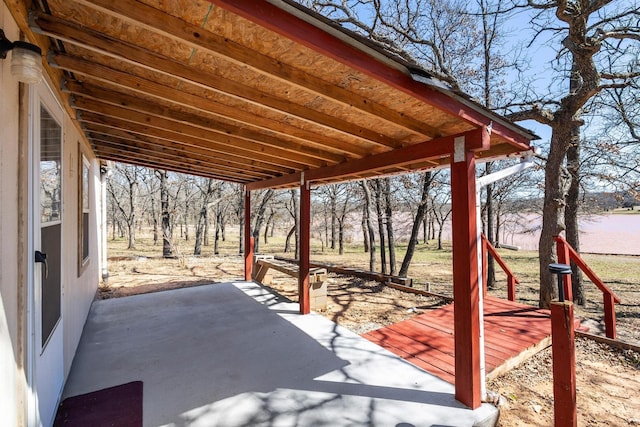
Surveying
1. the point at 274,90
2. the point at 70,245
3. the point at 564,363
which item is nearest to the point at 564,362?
the point at 564,363

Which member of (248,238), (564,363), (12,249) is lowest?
(564,363)

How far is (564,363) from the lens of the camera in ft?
6.88

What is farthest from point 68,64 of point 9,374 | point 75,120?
point 9,374

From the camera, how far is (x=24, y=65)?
1475 mm

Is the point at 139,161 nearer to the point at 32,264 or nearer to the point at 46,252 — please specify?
the point at 46,252

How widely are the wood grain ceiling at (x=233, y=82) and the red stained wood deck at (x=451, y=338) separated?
2.25 metres

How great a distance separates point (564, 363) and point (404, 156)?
2.18 metres

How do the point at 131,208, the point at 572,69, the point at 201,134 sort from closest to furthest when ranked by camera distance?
the point at 201,134 < the point at 572,69 < the point at 131,208

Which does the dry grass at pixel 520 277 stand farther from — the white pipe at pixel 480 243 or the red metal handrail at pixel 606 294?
the white pipe at pixel 480 243

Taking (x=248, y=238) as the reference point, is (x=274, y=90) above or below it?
above

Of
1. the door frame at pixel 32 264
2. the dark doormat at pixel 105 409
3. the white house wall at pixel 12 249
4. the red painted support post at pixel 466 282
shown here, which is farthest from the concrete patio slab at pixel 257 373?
the white house wall at pixel 12 249

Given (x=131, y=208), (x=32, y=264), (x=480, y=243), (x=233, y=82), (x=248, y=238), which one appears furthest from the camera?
(x=131, y=208)

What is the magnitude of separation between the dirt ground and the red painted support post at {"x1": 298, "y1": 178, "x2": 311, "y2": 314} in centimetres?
51

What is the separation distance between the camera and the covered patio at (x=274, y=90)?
1737 millimetres
